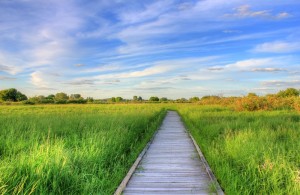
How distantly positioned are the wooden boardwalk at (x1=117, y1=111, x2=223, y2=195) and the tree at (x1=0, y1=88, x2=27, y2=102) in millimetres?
78606

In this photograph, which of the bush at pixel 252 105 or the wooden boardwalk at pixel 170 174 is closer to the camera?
the wooden boardwalk at pixel 170 174

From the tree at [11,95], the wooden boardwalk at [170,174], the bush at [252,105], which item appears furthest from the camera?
the tree at [11,95]

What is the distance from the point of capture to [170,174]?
5.63 m

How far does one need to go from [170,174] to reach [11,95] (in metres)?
82.3

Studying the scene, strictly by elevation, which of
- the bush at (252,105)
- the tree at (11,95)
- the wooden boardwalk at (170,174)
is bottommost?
the wooden boardwalk at (170,174)

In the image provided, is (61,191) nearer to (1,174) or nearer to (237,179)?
(1,174)

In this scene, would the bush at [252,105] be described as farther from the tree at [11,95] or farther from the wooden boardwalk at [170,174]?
the tree at [11,95]

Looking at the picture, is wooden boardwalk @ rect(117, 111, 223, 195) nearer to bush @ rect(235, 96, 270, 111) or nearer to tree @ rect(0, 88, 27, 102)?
bush @ rect(235, 96, 270, 111)

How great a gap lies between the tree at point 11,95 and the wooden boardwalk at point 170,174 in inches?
3095

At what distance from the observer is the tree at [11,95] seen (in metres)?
75.2

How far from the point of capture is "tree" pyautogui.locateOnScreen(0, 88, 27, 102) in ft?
247

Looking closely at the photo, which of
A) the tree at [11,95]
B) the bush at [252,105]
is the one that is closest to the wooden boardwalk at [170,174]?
the bush at [252,105]

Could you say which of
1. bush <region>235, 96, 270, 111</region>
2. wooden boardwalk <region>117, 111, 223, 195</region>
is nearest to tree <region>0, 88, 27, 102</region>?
bush <region>235, 96, 270, 111</region>

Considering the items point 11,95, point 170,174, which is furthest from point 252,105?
point 11,95
